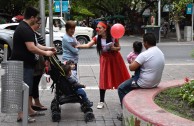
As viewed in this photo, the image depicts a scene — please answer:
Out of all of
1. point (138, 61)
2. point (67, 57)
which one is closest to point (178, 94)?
point (138, 61)

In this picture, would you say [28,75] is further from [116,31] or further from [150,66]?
[150,66]

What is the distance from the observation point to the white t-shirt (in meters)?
5.94

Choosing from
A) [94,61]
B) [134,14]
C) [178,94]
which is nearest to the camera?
[178,94]

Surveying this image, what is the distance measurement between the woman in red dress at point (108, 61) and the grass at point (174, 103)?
3.86ft

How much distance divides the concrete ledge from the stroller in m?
1.03

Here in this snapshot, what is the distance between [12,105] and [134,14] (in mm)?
35221

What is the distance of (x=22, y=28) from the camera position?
5949 mm

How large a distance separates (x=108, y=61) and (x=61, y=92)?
117cm

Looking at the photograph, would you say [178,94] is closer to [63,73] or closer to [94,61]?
[63,73]

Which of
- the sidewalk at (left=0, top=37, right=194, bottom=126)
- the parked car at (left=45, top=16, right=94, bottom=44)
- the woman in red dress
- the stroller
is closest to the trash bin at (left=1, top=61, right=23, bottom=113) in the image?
the stroller

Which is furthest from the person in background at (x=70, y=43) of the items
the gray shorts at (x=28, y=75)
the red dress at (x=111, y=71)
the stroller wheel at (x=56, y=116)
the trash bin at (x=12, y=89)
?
the trash bin at (x=12, y=89)

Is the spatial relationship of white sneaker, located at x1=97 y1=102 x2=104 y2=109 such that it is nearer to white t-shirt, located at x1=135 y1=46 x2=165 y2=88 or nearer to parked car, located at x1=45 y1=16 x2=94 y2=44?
white t-shirt, located at x1=135 y1=46 x2=165 y2=88

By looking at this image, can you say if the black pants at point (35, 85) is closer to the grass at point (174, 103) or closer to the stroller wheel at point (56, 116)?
the stroller wheel at point (56, 116)

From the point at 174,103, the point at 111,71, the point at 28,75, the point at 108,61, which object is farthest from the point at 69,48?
the point at 174,103
